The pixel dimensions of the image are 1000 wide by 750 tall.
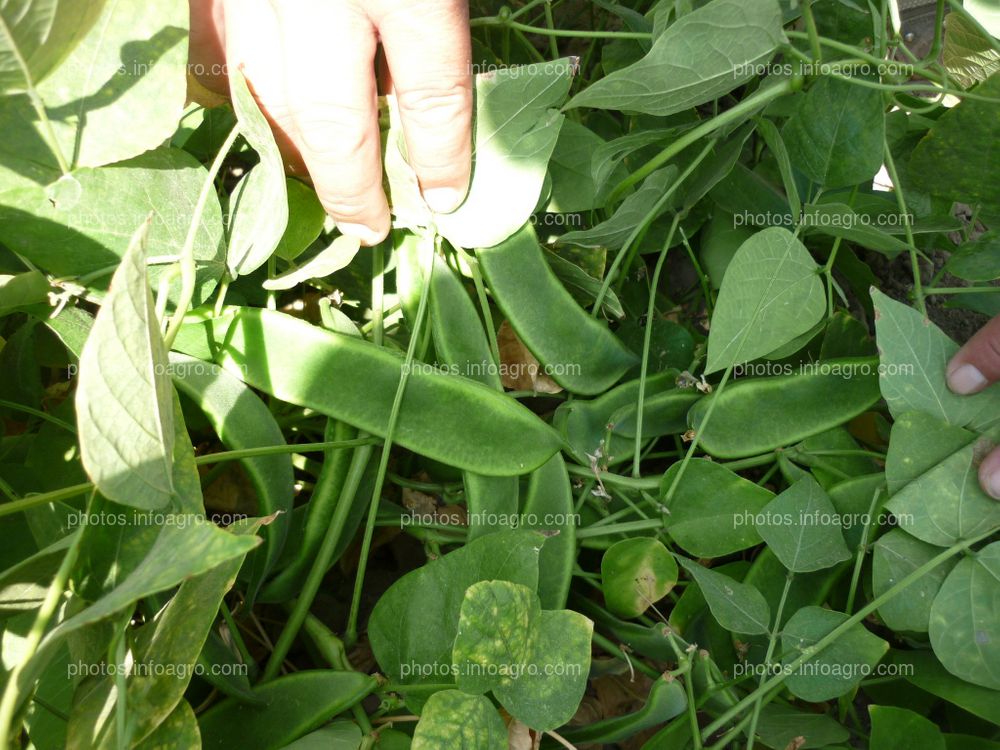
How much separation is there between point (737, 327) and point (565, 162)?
0.34 meters

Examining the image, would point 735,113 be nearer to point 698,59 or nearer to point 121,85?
point 698,59

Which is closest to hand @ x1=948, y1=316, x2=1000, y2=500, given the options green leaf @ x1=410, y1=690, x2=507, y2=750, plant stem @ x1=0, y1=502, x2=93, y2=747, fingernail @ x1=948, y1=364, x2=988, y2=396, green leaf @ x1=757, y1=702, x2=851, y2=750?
fingernail @ x1=948, y1=364, x2=988, y2=396

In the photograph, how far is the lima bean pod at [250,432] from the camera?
88 centimetres

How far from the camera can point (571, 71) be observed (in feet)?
3.04

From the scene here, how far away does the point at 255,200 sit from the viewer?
3.03 feet

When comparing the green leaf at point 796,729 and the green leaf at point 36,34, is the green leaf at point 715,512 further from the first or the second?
the green leaf at point 36,34

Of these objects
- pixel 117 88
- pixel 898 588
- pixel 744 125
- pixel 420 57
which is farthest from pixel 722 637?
pixel 117 88

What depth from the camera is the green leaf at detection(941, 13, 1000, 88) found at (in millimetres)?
1010

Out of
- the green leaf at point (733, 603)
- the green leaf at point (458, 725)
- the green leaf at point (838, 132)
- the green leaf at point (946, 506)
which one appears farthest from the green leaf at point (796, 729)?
the green leaf at point (838, 132)

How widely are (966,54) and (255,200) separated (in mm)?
988

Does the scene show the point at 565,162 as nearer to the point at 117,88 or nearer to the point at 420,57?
the point at 420,57

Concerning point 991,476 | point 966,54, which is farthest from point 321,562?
point 966,54

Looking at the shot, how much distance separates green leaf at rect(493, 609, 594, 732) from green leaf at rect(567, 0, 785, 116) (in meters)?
0.57

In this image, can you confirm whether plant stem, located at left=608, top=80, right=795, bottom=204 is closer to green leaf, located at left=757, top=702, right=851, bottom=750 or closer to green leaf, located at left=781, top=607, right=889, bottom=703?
green leaf, located at left=781, top=607, right=889, bottom=703
